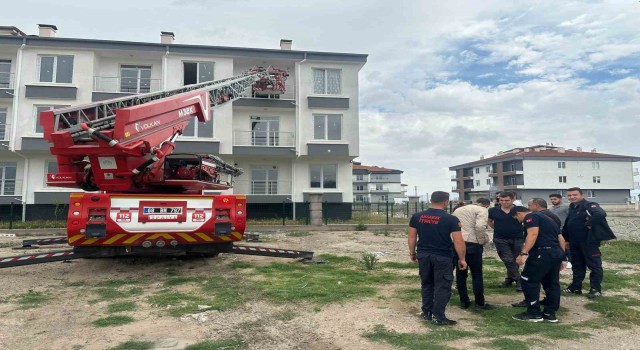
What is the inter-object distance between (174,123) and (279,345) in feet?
18.8

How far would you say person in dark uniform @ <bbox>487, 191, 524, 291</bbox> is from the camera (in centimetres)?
657

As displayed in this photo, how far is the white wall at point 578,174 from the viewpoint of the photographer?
221 feet

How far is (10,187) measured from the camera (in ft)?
69.6

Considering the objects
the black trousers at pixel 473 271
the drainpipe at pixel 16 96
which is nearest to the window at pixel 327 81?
the drainpipe at pixel 16 96

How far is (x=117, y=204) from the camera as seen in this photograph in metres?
7.22

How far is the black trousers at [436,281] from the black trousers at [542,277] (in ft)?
3.55

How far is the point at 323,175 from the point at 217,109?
22.9 ft

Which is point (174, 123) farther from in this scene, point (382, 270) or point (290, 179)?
point (290, 179)

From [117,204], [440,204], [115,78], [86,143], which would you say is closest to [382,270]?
[440,204]

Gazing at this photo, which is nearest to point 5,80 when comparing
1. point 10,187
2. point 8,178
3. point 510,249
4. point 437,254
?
point 8,178

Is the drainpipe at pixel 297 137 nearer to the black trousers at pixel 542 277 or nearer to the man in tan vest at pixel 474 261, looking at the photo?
the man in tan vest at pixel 474 261

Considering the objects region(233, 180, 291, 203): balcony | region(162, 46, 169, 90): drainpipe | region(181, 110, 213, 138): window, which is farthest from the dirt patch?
region(162, 46, 169, 90): drainpipe

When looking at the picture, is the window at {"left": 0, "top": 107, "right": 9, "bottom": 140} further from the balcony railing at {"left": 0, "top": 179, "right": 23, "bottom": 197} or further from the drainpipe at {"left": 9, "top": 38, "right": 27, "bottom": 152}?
the balcony railing at {"left": 0, "top": 179, "right": 23, "bottom": 197}

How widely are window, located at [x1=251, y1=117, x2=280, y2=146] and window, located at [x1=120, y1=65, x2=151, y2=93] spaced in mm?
6154
